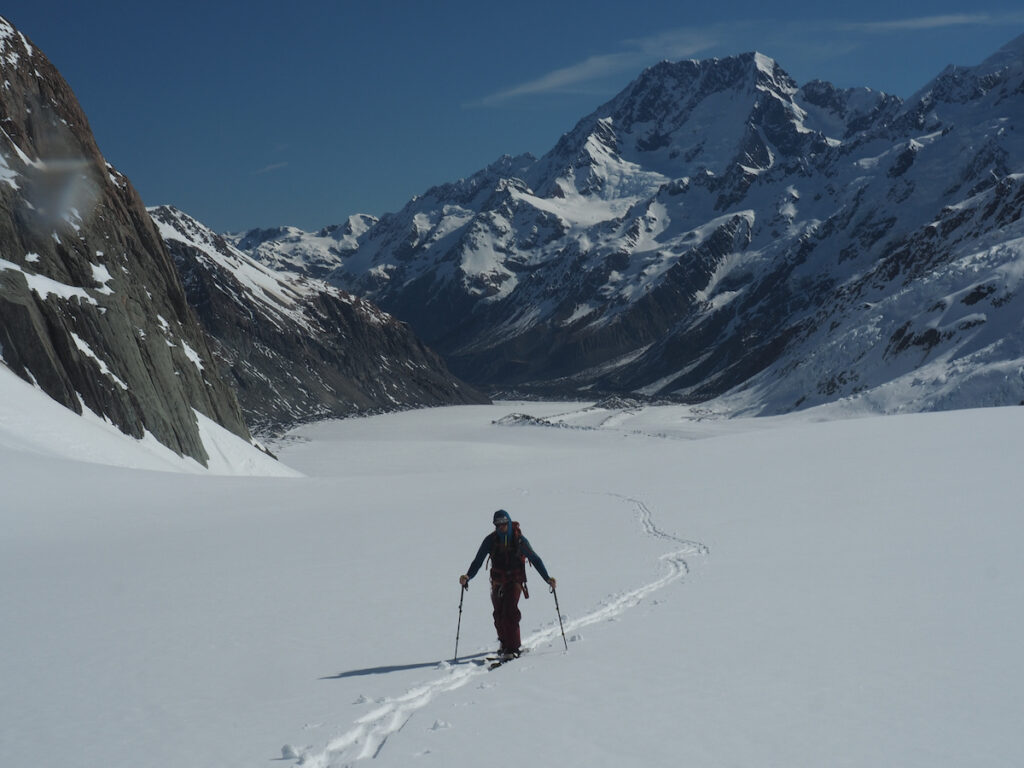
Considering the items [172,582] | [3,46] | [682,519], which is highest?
[3,46]

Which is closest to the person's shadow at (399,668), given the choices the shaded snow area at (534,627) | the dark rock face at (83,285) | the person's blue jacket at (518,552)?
the shaded snow area at (534,627)

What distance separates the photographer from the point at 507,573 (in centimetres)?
1323

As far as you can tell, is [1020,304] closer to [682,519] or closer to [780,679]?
[682,519]

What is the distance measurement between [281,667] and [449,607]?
4237 millimetres

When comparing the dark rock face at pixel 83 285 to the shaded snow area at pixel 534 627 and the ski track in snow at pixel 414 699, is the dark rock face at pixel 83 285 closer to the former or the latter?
the shaded snow area at pixel 534 627

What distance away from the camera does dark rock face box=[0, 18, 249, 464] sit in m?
42.5

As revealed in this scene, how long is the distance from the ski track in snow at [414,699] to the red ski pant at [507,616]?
40 cm

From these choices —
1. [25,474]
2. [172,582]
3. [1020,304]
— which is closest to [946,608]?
[172,582]

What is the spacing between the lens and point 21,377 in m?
40.0

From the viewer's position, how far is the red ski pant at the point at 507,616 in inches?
502

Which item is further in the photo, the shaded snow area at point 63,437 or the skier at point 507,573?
the shaded snow area at point 63,437

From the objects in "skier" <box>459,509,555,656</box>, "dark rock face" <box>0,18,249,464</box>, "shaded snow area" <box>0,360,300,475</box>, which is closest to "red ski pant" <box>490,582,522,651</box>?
"skier" <box>459,509,555,656</box>

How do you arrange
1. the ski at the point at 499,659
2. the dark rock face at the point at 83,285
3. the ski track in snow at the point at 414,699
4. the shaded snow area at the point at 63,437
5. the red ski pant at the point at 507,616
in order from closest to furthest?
the ski track in snow at the point at 414,699, the ski at the point at 499,659, the red ski pant at the point at 507,616, the shaded snow area at the point at 63,437, the dark rock face at the point at 83,285

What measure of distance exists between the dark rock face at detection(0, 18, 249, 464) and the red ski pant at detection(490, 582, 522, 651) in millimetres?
35106
